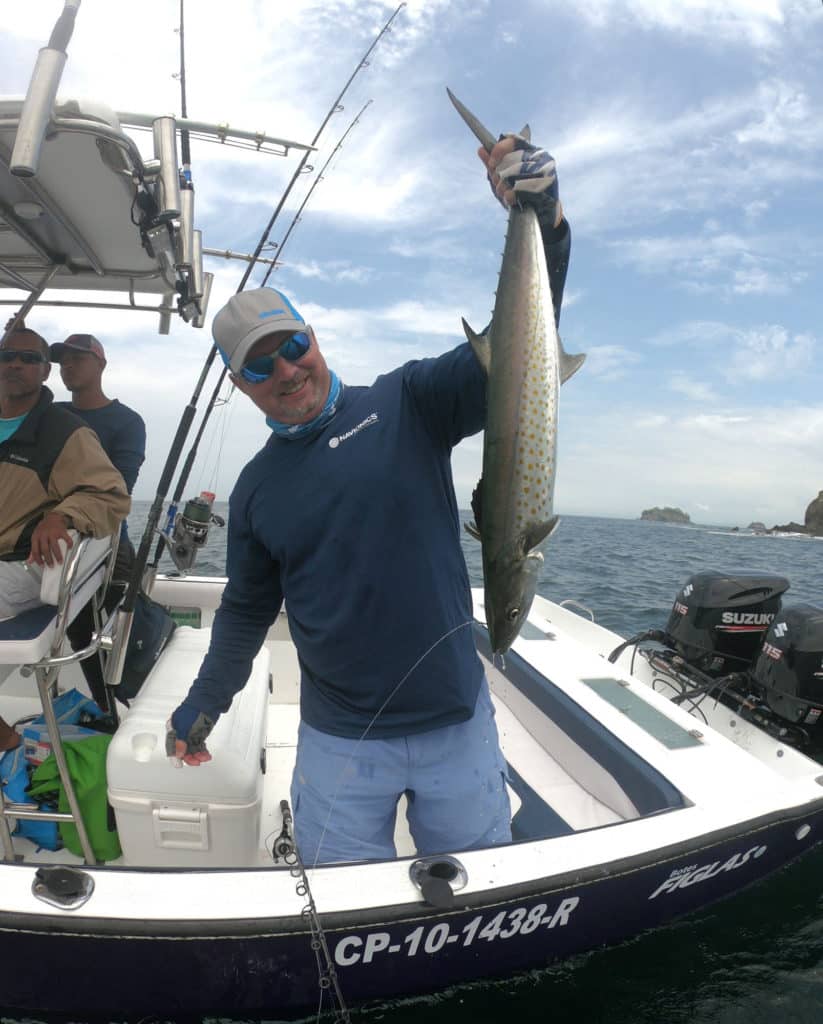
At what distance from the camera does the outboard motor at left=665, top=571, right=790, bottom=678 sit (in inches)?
180

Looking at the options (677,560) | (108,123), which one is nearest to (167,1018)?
(108,123)

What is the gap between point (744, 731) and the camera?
4062 millimetres

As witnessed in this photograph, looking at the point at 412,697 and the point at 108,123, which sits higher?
the point at 108,123

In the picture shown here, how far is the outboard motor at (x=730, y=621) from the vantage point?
4.58m

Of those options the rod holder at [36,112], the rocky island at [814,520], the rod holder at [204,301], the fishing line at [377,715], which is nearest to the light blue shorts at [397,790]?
the fishing line at [377,715]

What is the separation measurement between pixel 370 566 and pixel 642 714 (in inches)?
91.3

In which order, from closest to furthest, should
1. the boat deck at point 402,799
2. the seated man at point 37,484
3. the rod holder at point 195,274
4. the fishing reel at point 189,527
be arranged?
the seated man at point 37,484 → the rod holder at point 195,274 → the boat deck at point 402,799 → the fishing reel at point 189,527

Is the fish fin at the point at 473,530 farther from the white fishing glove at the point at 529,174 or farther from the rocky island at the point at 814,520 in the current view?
the rocky island at the point at 814,520

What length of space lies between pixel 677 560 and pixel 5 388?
24418mm

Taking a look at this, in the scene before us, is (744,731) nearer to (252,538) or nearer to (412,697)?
(412,697)

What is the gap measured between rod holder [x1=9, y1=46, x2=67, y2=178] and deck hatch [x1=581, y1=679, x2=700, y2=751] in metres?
3.36

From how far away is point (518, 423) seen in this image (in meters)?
1.63

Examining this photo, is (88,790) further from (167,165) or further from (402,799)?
(167,165)

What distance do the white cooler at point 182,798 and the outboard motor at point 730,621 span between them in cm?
334
